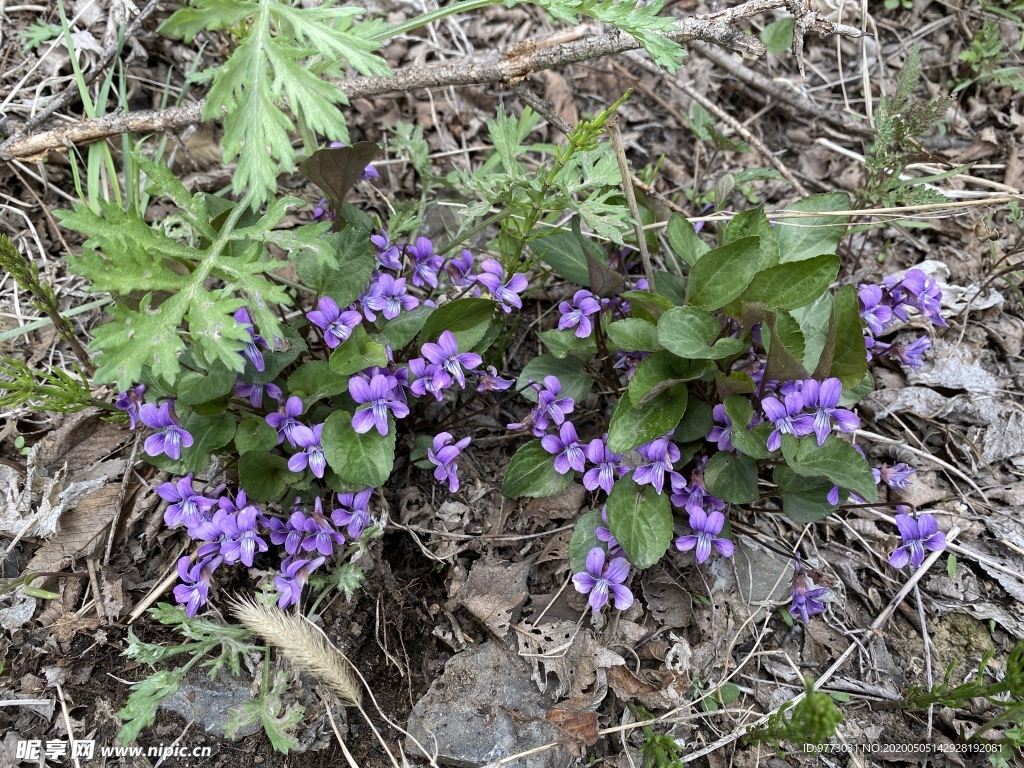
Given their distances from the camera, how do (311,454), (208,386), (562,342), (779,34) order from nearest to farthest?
(208,386), (311,454), (562,342), (779,34)

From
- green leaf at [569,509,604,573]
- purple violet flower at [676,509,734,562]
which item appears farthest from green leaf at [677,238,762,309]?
green leaf at [569,509,604,573]

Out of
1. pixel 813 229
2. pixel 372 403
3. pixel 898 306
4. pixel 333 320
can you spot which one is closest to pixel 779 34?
pixel 813 229

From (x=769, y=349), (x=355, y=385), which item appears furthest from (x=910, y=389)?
(x=355, y=385)

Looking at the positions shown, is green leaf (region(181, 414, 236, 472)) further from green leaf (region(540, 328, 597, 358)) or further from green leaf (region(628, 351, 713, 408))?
green leaf (region(628, 351, 713, 408))

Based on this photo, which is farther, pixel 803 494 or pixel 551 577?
pixel 551 577

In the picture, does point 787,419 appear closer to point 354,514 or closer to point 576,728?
point 576,728

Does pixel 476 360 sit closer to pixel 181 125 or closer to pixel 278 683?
pixel 278 683
